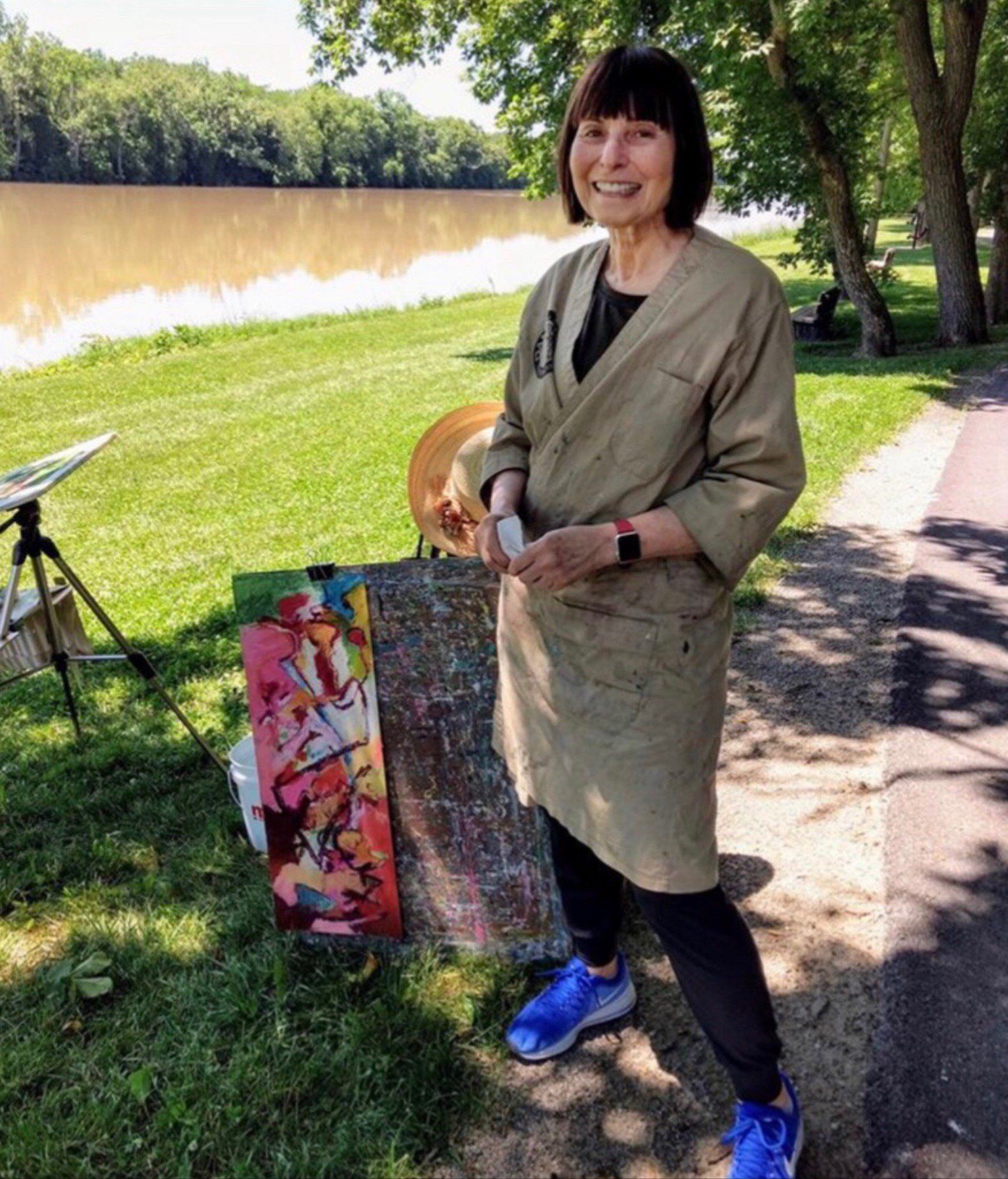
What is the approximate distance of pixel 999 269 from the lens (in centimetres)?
1499

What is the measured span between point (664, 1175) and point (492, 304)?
20.9 m

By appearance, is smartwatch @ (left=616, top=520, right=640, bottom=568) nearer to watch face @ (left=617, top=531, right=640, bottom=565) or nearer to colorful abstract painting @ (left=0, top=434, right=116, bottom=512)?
watch face @ (left=617, top=531, right=640, bottom=565)

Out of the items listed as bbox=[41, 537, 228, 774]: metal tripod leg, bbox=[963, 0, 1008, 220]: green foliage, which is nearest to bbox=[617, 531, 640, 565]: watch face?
bbox=[41, 537, 228, 774]: metal tripod leg

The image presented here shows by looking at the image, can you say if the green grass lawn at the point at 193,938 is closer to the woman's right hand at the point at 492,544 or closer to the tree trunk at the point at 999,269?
the woman's right hand at the point at 492,544

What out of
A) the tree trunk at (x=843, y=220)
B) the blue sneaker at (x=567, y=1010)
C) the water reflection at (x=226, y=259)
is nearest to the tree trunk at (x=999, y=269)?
the tree trunk at (x=843, y=220)

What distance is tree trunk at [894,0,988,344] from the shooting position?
11.3m

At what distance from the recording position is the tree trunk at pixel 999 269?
47.5 ft

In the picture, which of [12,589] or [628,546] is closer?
[628,546]

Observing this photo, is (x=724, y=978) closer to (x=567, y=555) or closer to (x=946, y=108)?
(x=567, y=555)

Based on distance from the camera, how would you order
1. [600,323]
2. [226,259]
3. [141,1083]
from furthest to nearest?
[226,259] < [141,1083] < [600,323]

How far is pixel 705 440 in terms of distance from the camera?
170cm

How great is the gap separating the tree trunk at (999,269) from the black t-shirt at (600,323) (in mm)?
14837

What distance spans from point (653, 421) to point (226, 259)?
30.4 metres

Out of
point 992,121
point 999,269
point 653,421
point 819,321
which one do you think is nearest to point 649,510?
point 653,421
